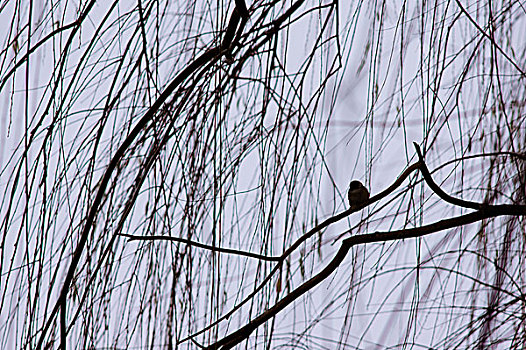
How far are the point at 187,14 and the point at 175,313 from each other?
519 mm

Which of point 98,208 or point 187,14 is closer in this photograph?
point 98,208

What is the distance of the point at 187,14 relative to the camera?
113 cm

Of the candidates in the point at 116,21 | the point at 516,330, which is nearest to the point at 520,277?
the point at 516,330

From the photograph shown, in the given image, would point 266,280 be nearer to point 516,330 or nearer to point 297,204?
point 297,204

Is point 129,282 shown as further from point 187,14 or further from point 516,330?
point 516,330

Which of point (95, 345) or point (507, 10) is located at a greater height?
point (507, 10)

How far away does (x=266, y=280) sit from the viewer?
94cm

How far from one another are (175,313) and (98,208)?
0.66 ft

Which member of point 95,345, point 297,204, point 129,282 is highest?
point 297,204

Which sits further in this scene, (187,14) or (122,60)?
(187,14)

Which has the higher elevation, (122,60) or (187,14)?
(187,14)

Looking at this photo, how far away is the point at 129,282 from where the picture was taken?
109 cm

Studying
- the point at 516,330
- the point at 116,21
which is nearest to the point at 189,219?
the point at 116,21

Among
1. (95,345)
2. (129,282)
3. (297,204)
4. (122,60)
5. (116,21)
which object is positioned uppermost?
(116,21)
